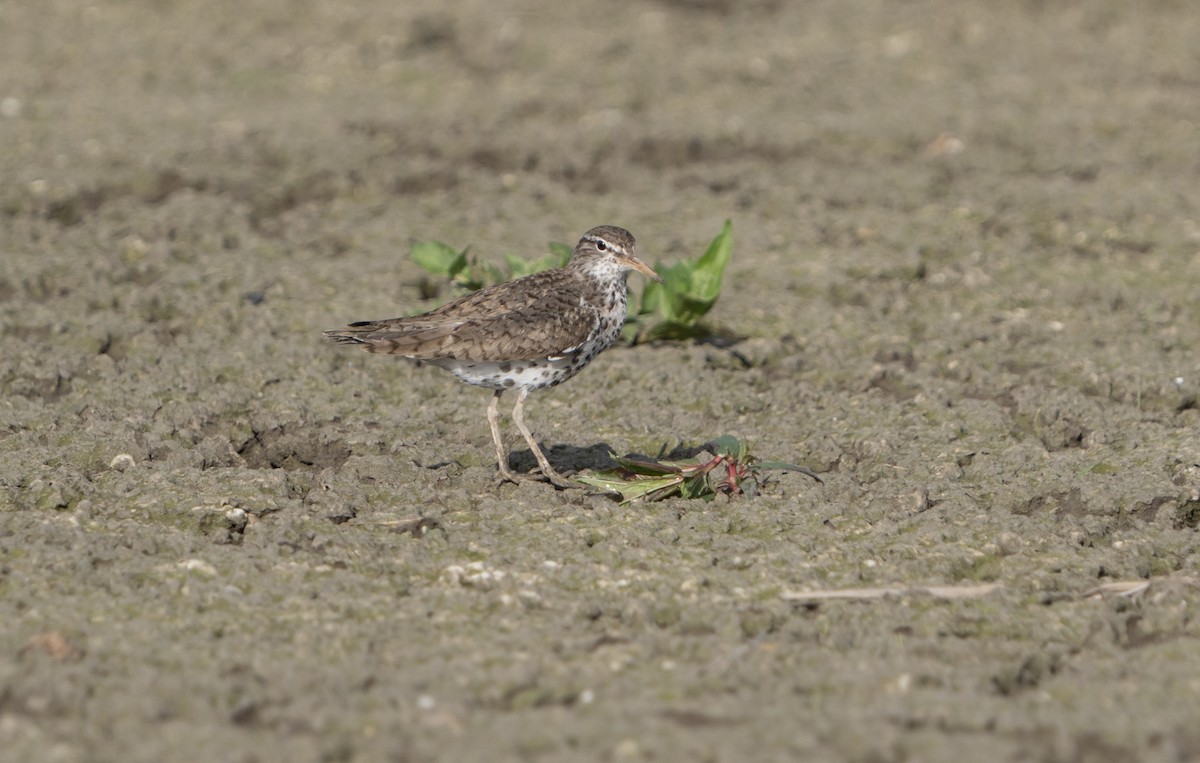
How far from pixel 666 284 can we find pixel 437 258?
125 centimetres

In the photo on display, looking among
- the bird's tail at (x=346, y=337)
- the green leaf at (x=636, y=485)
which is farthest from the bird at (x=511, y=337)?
the green leaf at (x=636, y=485)

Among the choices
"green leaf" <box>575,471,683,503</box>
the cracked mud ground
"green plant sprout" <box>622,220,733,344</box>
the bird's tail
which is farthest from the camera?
"green plant sprout" <box>622,220,733,344</box>

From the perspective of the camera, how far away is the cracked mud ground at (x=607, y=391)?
4195 millimetres

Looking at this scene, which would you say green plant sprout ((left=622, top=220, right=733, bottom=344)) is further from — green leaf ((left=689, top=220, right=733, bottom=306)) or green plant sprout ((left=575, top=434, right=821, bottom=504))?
green plant sprout ((left=575, top=434, right=821, bottom=504))

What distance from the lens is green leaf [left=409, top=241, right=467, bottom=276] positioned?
774 centimetres

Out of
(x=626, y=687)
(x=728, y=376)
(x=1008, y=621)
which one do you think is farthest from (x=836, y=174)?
(x=626, y=687)

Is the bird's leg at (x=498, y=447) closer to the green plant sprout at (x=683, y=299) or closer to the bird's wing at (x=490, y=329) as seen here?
the bird's wing at (x=490, y=329)

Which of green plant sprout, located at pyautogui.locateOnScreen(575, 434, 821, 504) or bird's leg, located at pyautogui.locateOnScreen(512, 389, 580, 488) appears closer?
green plant sprout, located at pyautogui.locateOnScreen(575, 434, 821, 504)

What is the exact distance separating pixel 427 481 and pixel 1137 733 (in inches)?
120

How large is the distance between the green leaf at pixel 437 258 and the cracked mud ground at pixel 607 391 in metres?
0.38

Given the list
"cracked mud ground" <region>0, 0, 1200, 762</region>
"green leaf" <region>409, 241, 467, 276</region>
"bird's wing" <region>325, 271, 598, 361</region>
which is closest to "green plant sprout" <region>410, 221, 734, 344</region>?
"green leaf" <region>409, 241, 467, 276</region>

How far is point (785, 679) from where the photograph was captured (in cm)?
428

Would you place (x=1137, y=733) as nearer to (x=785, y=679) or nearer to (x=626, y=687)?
(x=785, y=679)

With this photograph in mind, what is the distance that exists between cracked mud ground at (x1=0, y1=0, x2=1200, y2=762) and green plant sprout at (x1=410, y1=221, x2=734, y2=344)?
140 mm
